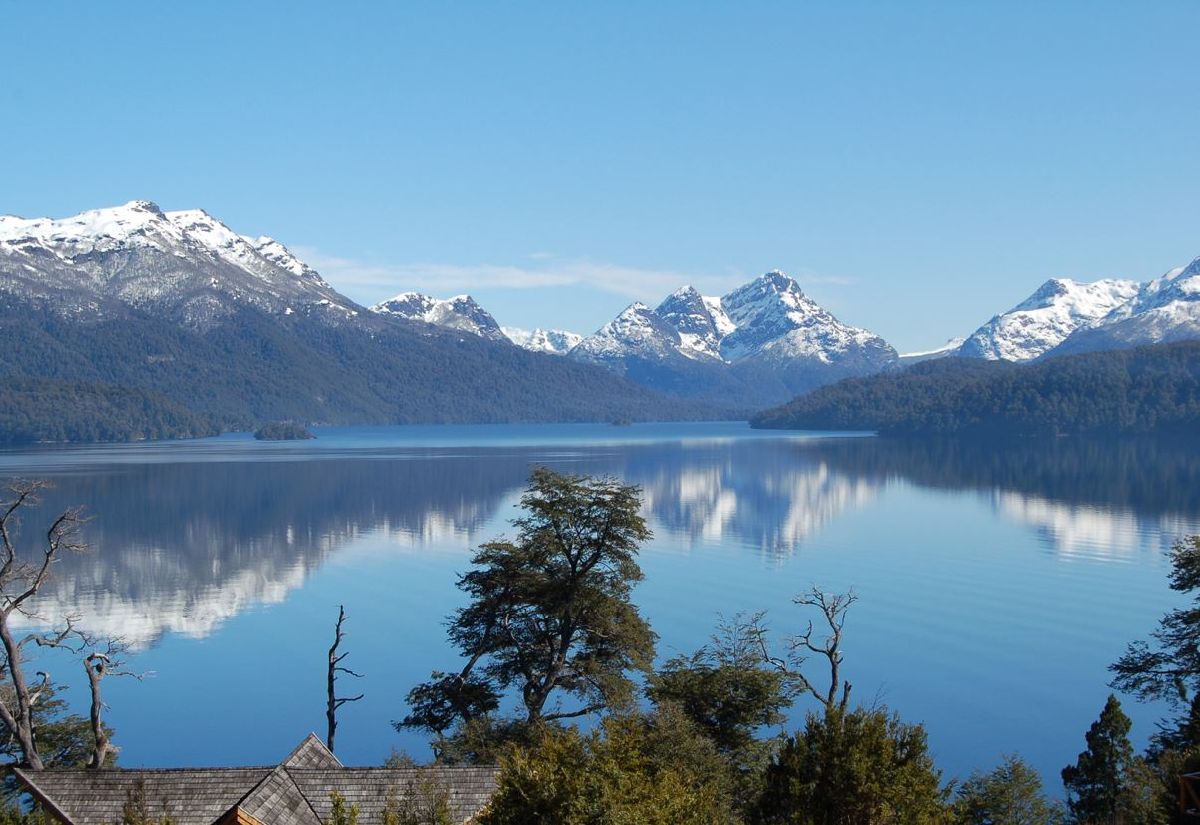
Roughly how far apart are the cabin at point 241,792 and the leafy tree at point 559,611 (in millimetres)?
10231

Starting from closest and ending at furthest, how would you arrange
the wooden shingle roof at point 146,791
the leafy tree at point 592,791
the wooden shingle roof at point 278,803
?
the leafy tree at point 592,791 → the wooden shingle roof at point 278,803 → the wooden shingle roof at point 146,791

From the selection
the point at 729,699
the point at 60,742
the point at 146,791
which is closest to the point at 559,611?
the point at 729,699

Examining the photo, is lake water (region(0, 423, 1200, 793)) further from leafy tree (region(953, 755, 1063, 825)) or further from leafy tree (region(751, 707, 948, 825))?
leafy tree (region(751, 707, 948, 825))

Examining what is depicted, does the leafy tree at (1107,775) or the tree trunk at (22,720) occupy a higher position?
the tree trunk at (22,720)

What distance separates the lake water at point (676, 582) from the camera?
3319 centimetres

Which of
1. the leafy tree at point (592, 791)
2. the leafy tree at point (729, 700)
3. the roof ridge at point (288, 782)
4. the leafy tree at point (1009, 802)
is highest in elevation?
the leafy tree at point (592, 791)

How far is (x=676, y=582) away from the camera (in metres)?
51.7

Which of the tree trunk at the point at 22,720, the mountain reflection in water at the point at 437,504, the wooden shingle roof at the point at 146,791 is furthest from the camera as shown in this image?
the mountain reflection in water at the point at 437,504

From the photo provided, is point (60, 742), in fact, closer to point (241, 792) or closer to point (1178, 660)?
point (241, 792)

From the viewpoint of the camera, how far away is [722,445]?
596 ft

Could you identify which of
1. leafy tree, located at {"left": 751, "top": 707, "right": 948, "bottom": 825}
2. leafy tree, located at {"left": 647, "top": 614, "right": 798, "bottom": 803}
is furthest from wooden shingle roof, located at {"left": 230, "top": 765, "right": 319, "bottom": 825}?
leafy tree, located at {"left": 647, "top": 614, "right": 798, "bottom": 803}

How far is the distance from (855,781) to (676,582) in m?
36.7

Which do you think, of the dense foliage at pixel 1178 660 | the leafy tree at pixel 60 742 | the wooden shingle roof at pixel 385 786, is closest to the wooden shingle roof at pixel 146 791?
the wooden shingle roof at pixel 385 786

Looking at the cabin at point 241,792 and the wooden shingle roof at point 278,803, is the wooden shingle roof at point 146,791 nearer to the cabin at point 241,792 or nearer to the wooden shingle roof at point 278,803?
the cabin at point 241,792
